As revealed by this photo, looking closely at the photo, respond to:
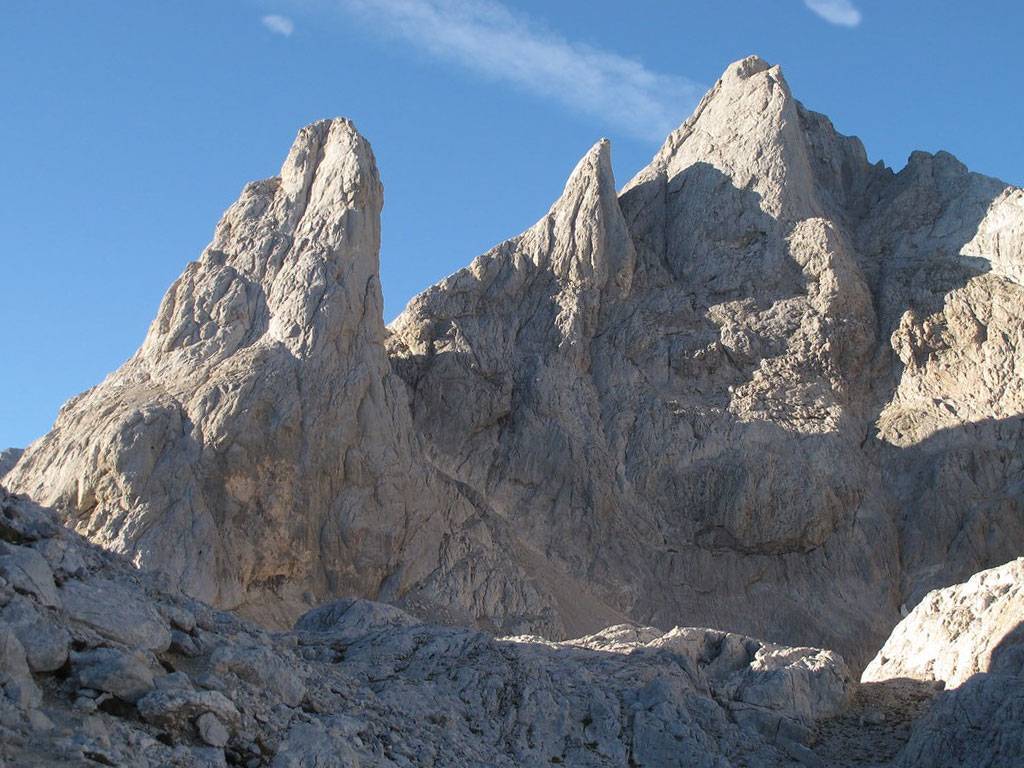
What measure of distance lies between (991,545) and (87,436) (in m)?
21.2

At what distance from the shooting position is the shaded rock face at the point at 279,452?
104ft

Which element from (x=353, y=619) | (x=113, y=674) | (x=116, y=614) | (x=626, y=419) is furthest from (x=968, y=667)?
(x=626, y=419)

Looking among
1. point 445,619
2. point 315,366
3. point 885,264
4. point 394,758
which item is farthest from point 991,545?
point 394,758

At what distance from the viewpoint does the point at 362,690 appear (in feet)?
55.1

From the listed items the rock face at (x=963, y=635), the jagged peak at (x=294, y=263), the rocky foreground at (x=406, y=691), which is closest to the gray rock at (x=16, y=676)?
the rocky foreground at (x=406, y=691)

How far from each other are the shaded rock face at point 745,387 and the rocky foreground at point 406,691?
39.5 feet

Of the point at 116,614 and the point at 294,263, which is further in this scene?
the point at 294,263

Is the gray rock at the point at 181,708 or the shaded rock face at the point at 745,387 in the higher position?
the shaded rock face at the point at 745,387

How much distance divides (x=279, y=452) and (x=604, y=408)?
10.7 metres

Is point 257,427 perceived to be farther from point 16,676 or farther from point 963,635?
point 16,676

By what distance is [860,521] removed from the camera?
129ft

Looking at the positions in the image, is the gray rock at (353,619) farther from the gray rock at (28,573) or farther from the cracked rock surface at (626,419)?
the gray rock at (28,573)

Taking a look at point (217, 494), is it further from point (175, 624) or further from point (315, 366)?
point (175, 624)

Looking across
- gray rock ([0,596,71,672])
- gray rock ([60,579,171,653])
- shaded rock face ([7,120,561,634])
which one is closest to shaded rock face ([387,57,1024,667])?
shaded rock face ([7,120,561,634])
